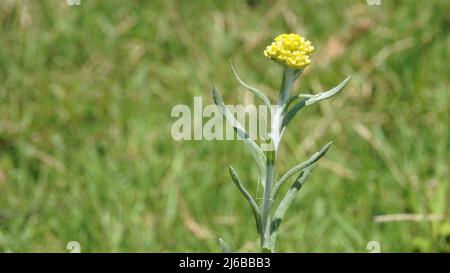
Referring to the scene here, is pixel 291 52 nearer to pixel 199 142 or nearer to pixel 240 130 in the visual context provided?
pixel 240 130

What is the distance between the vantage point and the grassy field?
87.4 inches

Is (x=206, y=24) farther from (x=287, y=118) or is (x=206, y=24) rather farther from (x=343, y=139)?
(x=287, y=118)

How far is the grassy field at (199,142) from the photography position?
2219mm

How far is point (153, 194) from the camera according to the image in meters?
2.36

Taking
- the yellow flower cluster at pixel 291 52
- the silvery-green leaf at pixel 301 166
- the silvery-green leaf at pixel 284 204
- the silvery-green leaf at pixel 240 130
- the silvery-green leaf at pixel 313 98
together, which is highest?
the yellow flower cluster at pixel 291 52

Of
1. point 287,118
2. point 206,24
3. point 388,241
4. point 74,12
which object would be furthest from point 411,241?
point 74,12

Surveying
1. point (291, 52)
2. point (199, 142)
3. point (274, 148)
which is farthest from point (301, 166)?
point (199, 142)

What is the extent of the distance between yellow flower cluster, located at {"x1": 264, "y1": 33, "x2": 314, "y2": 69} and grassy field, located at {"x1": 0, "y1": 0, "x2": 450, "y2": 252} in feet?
3.25

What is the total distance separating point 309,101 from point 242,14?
78.2 inches

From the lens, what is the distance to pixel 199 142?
8.46 ft

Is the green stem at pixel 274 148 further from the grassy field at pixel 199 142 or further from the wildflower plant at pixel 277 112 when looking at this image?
the grassy field at pixel 199 142

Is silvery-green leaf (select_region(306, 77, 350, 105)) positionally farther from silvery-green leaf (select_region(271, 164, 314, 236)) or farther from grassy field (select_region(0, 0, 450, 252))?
grassy field (select_region(0, 0, 450, 252))

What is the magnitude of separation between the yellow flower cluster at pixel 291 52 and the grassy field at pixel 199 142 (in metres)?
0.99

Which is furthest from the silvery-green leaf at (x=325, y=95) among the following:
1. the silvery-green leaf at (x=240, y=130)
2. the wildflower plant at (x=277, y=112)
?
the silvery-green leaf at (x=240, y=130)
